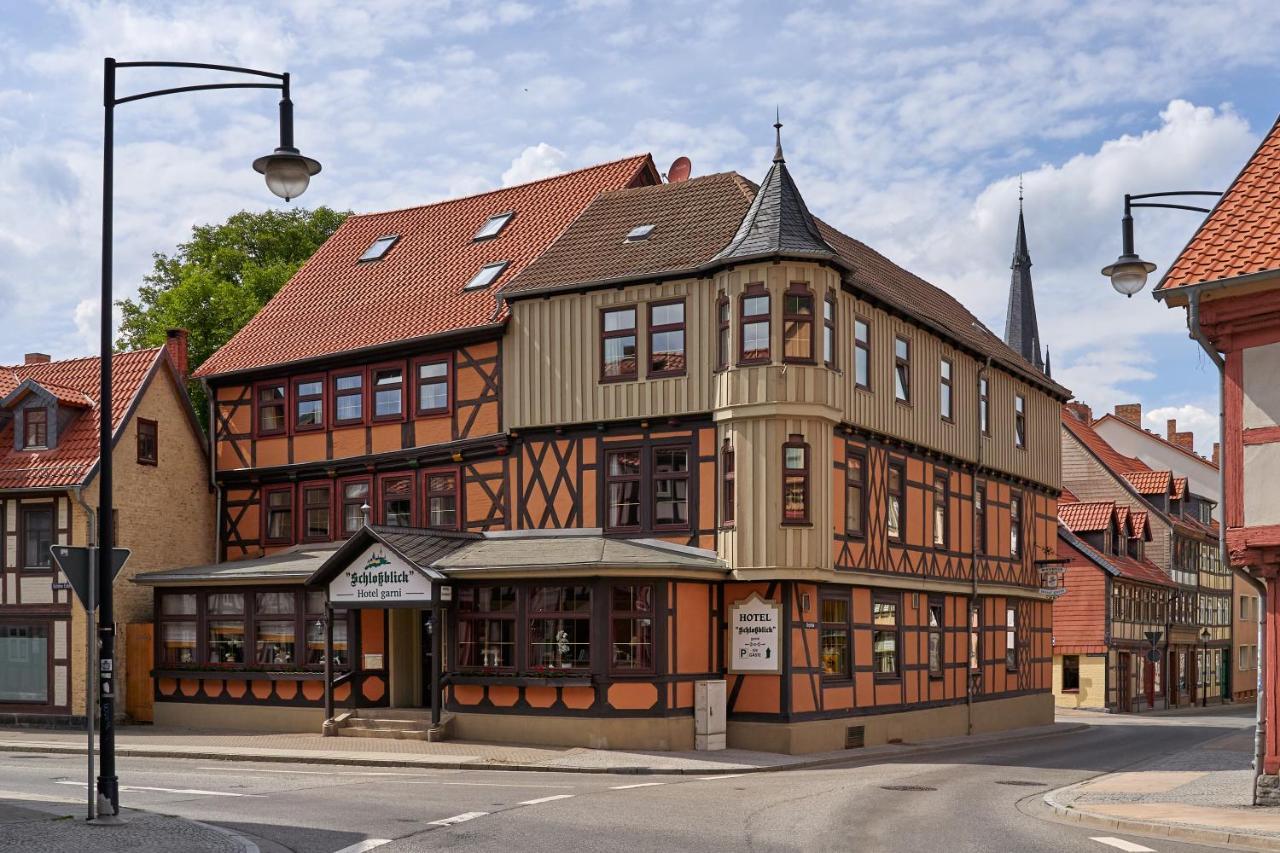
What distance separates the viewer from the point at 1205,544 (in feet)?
230

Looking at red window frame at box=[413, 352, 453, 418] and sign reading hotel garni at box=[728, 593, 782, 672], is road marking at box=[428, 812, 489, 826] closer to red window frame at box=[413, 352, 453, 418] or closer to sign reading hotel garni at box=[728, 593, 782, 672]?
sign reading hotel garni at box=[728, 593, 782, 672]

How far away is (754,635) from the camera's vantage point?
1126 inches

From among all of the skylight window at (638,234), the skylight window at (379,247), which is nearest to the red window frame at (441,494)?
the skylight window at (638,234)

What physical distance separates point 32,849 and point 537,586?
15.2m

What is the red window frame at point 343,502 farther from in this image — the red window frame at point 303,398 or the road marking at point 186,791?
the road marking at point 186,791

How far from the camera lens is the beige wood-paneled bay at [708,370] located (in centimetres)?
2841

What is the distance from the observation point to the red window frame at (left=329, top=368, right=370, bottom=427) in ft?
112

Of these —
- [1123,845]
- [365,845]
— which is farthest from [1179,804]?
[365,845]

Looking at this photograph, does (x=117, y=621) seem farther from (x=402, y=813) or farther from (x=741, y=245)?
(x=402, y=813)

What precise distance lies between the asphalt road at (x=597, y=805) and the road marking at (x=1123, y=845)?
135 mm

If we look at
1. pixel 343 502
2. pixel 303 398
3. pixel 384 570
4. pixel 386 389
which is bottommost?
pixel 384 570

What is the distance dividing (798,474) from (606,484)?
408 centimetres

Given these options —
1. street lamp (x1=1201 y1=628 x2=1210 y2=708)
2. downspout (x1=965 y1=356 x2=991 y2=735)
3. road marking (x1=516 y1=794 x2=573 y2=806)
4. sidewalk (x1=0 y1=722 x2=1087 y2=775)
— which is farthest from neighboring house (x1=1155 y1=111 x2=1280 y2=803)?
street lamp (x1=1201 y1=628 x2=1210 y2=708)

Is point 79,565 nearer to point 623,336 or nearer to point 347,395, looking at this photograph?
point 623,336
